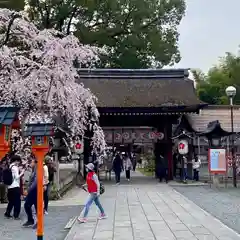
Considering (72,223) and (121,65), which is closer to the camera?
(72,223)

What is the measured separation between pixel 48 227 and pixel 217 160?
13.4 metres

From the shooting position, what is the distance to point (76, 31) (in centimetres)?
3791

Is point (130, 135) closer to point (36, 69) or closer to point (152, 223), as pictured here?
point (36, 69)

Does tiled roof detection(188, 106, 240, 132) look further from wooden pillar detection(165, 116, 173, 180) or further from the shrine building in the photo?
wooden pillar detection(165, 116, 173, 180)

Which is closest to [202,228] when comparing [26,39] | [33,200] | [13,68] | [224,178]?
[33,200]

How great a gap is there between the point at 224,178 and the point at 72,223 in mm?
15400

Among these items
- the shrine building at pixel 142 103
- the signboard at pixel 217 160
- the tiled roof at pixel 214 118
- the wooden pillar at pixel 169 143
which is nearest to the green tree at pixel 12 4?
the shrine building at pixel 142 103

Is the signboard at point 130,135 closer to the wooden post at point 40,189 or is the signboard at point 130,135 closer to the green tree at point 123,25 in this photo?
the green tree at point 123,25

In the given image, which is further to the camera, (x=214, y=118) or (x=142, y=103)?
(x=214, y=118)

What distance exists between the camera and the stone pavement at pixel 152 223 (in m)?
10.7

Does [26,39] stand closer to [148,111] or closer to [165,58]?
[148,111]

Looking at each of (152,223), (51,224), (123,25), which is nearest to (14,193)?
(51,224)

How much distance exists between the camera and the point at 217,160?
24.4 meters

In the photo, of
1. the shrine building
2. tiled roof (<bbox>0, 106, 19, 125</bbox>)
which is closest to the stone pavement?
tiled roof (<bbox>0, 106, 19, 125</bbox>)
